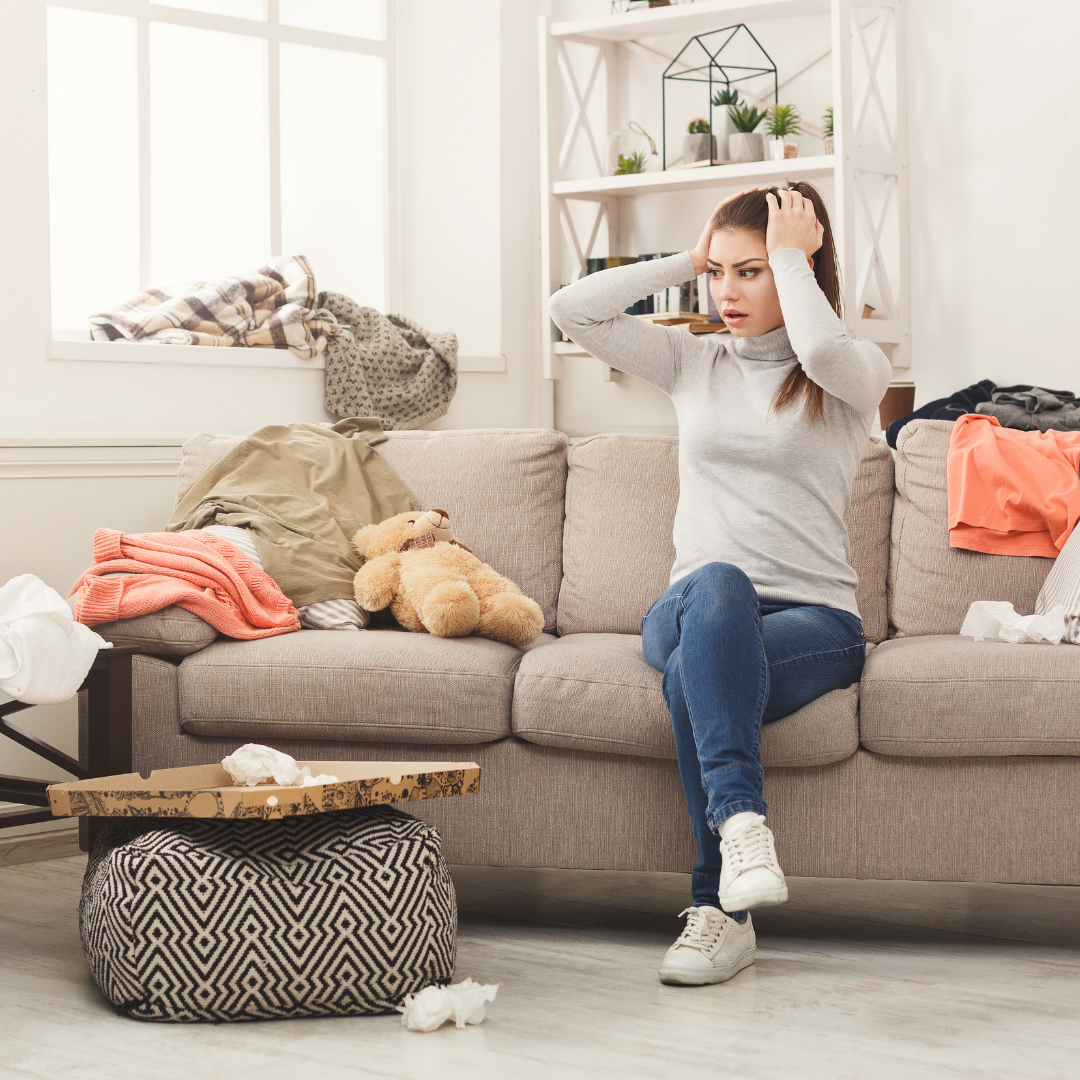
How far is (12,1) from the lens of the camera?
291 cm

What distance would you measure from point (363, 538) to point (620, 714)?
739mm

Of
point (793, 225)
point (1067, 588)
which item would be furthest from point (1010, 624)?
point (793, 225)

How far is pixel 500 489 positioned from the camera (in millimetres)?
2740

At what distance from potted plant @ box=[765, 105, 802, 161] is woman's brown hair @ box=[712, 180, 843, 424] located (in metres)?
1.28

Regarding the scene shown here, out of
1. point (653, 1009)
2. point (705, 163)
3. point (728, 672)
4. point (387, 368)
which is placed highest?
point (705, 163)

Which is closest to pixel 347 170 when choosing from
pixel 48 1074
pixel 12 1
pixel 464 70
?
pixel 464 70

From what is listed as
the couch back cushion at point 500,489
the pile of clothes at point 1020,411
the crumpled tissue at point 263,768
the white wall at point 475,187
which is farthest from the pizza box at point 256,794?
the white wall at point 475,187

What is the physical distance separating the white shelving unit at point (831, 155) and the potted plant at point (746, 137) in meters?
0.05

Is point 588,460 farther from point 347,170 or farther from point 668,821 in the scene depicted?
point 347,170

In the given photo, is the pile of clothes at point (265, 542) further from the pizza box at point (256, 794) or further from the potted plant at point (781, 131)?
the potted plant at point (781, 131)

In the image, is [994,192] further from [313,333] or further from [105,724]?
[105,724]

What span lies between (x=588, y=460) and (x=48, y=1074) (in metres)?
1.52

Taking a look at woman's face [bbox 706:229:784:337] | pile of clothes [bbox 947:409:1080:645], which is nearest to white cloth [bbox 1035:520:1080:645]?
pile of clothes [bbox 947:409:1080:645]

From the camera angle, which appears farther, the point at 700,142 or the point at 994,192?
the point at 700,142
